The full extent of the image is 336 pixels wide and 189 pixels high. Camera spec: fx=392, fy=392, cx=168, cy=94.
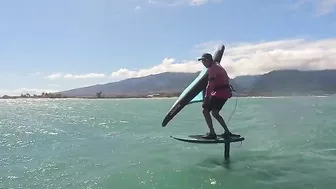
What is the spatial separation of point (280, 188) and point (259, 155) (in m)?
4.03

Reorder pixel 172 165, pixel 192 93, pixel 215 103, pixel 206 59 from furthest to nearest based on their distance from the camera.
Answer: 1. pixel 192 93
2. pixel 172 165
3. pixel 215 103
4. pixel 206 59

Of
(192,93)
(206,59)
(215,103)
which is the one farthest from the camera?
(192,93)

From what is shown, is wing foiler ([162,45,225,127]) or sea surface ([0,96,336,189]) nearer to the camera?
sea surface ([0,96,336,189])

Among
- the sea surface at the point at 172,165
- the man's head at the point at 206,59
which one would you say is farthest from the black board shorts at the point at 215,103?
the sea surface at the point at 172,165

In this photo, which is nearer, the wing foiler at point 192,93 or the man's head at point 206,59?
the man's head at point 206,59

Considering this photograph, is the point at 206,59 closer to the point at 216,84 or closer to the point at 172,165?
the point at 216,84

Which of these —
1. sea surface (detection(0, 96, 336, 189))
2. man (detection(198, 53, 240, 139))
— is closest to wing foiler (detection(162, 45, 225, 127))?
man (detection(198, 53, 240, 139))

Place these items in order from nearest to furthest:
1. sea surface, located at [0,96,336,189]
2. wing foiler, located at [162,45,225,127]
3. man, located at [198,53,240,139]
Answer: sea surface, located at [0,96,336,189] < man, located at [198,53,240,139] < wing foiler, located at [162,45,225,127]

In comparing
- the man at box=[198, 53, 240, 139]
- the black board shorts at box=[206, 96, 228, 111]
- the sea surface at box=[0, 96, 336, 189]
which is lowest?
the sea surface at box=[0, 96, 336, 189]

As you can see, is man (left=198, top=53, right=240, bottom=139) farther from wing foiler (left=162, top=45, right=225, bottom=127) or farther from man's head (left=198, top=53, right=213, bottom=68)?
wing foiler (left=162, top=45, right=225, bottom=127)

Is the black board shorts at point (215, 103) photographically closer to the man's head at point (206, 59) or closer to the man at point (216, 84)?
the man at point (216, 84)

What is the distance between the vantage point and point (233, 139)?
11.6 meters

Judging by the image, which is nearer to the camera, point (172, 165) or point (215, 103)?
point (215, 103)

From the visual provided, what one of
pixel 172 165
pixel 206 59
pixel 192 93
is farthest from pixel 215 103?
A: pixel 172 165
